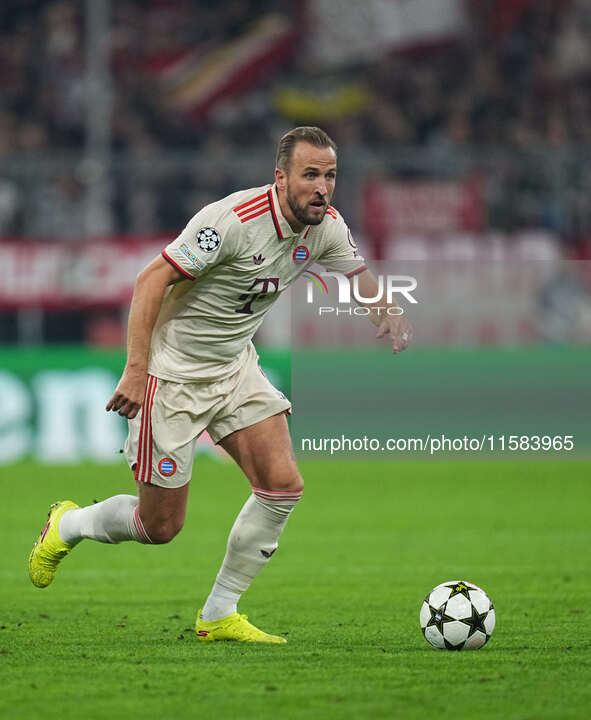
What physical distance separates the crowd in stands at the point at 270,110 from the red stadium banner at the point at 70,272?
26 centimetres

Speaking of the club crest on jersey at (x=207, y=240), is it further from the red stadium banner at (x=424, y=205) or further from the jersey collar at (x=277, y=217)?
the red stadium banner at (x=424, y=205)

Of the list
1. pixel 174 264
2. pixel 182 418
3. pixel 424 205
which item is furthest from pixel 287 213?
pixel 424 205

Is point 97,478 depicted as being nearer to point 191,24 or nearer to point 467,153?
point 467,153

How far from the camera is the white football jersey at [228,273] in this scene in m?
6.25

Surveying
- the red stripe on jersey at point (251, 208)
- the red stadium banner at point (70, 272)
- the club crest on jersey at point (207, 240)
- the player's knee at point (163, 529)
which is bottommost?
the player's knee at point (163, 529)

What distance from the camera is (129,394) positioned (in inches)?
240

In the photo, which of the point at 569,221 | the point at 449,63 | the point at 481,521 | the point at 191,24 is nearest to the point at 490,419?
the point at 481,521

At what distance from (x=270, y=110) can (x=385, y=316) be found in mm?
14772

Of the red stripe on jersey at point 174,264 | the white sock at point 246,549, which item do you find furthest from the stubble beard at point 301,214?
the white sock at point 246,549

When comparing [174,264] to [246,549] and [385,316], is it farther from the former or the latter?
[246,549]

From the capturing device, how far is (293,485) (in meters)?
6.53

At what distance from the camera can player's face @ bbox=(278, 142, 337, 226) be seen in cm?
624

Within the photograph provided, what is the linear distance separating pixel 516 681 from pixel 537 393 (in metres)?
9.08

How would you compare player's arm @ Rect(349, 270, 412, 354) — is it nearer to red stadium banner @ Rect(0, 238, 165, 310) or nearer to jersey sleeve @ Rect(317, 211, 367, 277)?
jersey sleeve @ Rect(317, 211, 367, 277)
